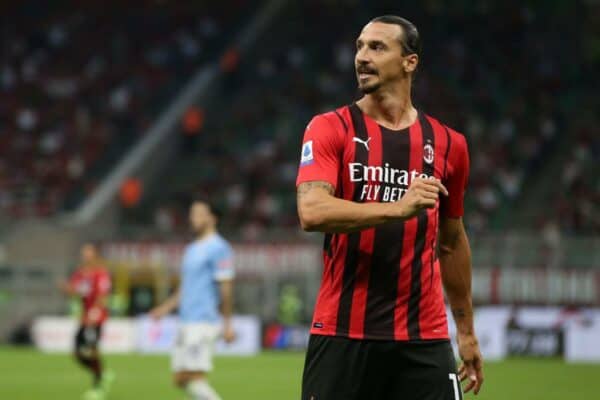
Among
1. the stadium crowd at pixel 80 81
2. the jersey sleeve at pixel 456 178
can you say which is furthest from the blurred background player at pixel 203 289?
the stadium crowd at pixel 80 81

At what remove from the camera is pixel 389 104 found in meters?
5.31

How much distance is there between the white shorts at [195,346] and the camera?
11.1 m

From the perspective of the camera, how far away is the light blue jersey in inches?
451

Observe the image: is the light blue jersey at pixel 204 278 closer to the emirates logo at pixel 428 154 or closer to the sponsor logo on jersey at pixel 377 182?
the emirates logo at pixel 428 154

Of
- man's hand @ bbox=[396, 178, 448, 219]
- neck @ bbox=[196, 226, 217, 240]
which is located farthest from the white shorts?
man's hand @ bbox=[396, 178, 448, 219]

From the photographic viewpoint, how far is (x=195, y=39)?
119ft

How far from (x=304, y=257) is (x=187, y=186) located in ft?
19.5

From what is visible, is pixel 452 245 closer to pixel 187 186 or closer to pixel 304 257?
pixel 304 257

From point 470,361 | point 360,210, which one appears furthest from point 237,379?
point 360,210

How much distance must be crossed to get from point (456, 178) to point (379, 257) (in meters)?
0.58

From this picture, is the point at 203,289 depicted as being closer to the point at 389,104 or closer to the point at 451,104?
the point at 389,104

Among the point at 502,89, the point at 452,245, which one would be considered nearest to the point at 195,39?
the point at 502,89

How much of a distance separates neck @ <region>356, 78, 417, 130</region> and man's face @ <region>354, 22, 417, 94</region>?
0.09 meters

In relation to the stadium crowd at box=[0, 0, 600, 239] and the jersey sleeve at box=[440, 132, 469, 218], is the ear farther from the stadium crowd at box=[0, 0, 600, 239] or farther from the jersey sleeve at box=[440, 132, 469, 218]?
the stadium crowd at box=[0, 0, 600, 239]
